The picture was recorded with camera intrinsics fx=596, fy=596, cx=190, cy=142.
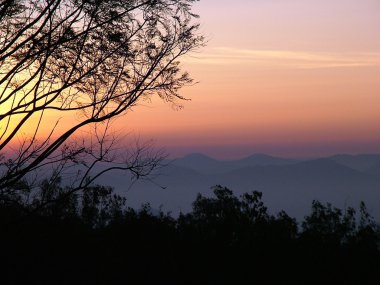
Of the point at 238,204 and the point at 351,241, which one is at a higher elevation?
the point at 238,204

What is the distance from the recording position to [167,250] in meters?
15.6

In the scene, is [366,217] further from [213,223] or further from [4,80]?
[4,80]

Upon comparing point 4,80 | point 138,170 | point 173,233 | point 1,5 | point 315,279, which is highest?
point 1,5

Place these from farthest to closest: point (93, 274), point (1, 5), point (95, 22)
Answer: point (93, 274), point (95, 22), point (1, 5)

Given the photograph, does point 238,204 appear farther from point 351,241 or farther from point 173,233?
point 173,233

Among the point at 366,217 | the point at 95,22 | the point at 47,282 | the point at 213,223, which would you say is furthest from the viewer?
the point at 366,217

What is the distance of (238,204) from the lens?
21.8m

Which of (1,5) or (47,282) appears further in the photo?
(47,282)

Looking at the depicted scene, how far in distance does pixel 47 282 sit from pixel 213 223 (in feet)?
23.9

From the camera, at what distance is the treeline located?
13602 millimetres

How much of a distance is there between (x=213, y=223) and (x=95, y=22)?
9.76 m

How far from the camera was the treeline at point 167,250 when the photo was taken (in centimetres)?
1360

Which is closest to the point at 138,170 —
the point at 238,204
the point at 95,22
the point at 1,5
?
the point at 95,22

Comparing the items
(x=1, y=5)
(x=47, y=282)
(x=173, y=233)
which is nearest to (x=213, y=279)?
(x=173, y=233)
